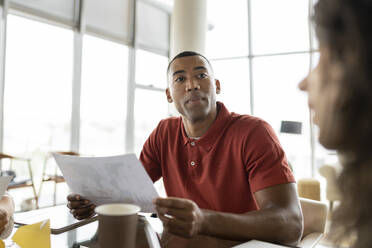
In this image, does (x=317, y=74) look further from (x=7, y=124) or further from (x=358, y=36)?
(x=7, y=124)

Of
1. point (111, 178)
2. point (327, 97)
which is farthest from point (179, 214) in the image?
point (327, 97)

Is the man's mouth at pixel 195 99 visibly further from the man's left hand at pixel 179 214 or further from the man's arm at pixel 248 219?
the man's left hand at pixel 179 214

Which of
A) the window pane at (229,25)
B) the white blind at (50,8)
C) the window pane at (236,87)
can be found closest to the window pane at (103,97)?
the white blind at (50,8)

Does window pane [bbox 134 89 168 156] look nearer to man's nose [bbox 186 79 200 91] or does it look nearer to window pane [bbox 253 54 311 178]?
window pane [bbox 253 54 311 178]

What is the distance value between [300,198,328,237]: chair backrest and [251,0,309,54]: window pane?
4143 millimetres

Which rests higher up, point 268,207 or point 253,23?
point 253,23

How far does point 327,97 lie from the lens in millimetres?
422

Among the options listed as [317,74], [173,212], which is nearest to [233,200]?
[173,212]

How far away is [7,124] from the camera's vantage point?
3.83 m

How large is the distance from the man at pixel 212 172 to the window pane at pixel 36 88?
288cm

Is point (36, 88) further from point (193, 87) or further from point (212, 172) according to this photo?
point (212, 172)

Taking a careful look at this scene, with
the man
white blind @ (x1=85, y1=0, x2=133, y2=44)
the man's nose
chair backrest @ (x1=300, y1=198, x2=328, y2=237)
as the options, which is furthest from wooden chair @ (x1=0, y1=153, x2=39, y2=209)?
chair backrest @ (x1=300, y1=198, x2=328, y2=237)

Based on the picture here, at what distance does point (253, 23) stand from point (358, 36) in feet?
18.5

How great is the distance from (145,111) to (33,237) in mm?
5153
